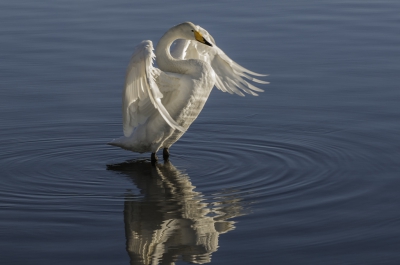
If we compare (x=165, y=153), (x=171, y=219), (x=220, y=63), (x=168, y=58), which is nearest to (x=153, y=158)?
(x=165, y=153)

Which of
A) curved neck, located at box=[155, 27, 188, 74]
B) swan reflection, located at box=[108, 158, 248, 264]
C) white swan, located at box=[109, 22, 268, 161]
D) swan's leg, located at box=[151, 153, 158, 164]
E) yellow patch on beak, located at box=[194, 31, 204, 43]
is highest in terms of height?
yellow patch on beak, located at box=[194, 31, 204, 43]

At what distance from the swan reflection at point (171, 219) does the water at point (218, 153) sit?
0.8 inches

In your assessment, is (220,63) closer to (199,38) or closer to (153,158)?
(199,38)

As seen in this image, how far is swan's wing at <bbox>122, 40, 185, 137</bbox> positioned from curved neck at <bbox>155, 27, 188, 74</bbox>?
329 mm

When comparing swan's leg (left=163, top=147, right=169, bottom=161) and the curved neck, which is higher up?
the curved neck

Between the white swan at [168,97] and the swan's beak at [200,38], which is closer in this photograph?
the white swan at [168,97]

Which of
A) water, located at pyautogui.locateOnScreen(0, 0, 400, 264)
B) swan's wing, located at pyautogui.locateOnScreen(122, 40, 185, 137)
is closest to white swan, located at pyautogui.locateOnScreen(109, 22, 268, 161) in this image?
swan's wing, located at pyautogui.locateOnScreen(122, 40, 185, 137)

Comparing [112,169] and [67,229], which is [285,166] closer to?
[112,169]

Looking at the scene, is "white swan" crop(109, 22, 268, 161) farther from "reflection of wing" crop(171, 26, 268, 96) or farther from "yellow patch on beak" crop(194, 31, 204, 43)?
"reflection of wing" crop(171, 26, 268, 96)

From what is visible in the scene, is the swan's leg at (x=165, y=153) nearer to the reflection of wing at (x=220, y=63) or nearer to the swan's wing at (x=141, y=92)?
the swan's wing at (x=141, y=92)

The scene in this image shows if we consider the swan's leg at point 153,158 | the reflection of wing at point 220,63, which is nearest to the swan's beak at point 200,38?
the reflection of wing at point 220,63

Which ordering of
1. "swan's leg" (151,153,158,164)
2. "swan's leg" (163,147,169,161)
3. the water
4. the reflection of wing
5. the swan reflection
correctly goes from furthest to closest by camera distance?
the reflection of wing, "swan's leg" (163,147,169,161), "swan's leg" (151,153,158,164), the water, the swan reflection

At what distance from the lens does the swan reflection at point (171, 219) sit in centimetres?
638

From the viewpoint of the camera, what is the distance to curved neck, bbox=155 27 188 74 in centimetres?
874
